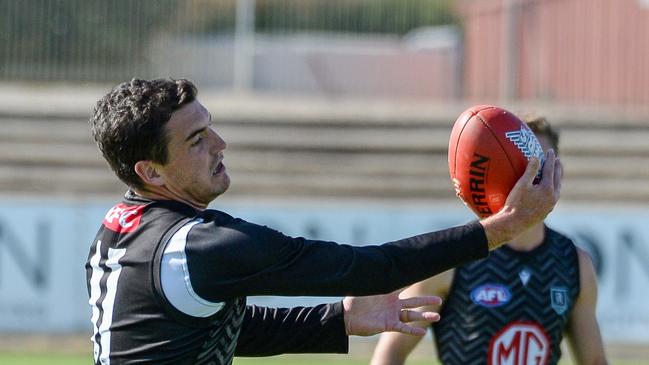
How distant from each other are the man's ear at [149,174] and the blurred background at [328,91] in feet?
28.8

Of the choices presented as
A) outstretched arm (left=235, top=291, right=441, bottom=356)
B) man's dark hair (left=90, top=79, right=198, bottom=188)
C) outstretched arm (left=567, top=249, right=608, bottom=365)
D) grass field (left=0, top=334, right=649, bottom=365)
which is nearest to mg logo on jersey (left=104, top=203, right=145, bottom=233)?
man's dark hair (left=90, top=79, right=198, bottom=188)

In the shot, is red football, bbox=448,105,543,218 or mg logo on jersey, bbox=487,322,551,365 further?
mg logo on jersey, bbox=487,322,551,365

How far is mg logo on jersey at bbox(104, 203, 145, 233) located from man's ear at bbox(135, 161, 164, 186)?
78mm

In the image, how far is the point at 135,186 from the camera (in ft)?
12.2

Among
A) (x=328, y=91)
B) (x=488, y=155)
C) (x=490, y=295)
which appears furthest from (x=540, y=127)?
(x=328, y=91)

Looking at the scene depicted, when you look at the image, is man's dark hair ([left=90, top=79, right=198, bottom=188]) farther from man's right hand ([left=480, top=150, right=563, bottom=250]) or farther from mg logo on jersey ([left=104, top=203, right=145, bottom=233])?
man's right hand ([left=480, top=150, right=563, bottom=250])

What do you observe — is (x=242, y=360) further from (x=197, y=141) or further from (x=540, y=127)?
(x=197, y=141)

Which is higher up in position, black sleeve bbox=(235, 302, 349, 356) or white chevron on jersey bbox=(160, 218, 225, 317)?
white chevron on jersey bbox=(160, 218, 225, 317)

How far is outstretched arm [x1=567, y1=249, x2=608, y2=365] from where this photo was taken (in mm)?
4824

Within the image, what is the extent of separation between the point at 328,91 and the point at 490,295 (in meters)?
11.5

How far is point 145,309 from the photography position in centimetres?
353

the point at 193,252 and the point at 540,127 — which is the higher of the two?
the point at 540,127

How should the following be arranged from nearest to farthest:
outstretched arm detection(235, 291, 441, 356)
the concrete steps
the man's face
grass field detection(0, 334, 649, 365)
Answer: the man's face, outstretched arm detection(235, 291, 441, 356), grass field detection(0, 334, 649, 365), the concrete steps

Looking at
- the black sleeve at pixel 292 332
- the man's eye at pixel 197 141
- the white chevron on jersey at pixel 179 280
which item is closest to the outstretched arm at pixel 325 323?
the black sleeve at pixel 292 332
